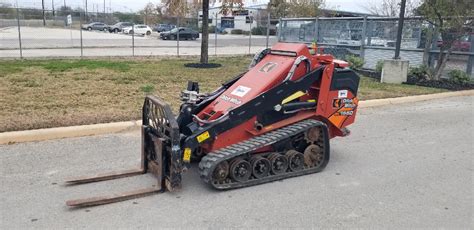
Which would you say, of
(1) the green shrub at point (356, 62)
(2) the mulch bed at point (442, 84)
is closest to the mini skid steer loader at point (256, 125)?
(2) the mulch bed at point (442, 84)

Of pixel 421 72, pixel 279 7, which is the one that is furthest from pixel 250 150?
pixel 279 7

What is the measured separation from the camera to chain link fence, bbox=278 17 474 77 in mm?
13076

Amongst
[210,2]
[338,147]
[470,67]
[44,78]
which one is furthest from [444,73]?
[44,78]

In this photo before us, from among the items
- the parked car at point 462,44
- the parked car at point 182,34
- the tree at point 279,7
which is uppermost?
the tree at point 279,7

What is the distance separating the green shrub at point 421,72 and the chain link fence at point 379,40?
2.05ft

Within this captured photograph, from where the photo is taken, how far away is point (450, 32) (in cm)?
1227

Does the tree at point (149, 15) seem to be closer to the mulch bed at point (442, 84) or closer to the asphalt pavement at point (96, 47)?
the asphalt pavement at point (96, 47)

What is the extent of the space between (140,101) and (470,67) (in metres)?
10.1

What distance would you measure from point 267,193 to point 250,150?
458 mm

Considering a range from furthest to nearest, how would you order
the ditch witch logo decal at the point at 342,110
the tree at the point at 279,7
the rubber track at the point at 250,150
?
the tree at the point at 279,7, the ditch witch logo decal at the point at 342,110, the rubber track at the point at 250,150

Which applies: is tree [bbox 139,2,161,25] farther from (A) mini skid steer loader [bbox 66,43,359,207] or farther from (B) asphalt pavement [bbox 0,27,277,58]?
(A) mini skid steer loader [bbox 66,43,359,207]

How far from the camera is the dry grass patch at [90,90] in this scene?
6.69m

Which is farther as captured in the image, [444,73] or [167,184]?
[444,73]

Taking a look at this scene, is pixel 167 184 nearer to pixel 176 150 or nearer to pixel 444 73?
pixel 176 150
